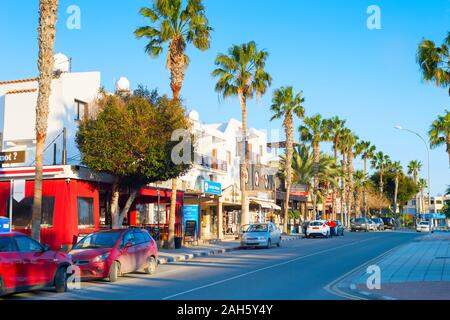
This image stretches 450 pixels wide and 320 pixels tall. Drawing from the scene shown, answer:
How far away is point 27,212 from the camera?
90.7 ft

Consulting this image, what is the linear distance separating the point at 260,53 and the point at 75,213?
20.8 meters

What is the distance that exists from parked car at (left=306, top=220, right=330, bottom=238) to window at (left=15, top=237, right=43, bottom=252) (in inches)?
1466

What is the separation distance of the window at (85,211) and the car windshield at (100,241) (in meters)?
9.27

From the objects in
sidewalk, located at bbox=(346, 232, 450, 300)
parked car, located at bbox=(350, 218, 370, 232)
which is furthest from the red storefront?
parked car, located at bbox=(350, 218, 370, 232)

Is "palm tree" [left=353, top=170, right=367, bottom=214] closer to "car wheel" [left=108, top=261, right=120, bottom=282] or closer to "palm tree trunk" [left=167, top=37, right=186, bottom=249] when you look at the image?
"palm tree trunk" [left=167, top=37, right=186, bottom=249]

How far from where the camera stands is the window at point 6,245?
13245 mm

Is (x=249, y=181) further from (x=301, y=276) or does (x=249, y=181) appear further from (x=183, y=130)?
(x=301, y=276)

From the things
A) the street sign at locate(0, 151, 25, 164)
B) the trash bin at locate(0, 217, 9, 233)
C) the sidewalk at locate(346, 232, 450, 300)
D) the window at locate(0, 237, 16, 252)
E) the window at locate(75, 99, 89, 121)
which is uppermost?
the window at locate(75, 99, 89, 121)

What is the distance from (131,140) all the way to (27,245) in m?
13.1

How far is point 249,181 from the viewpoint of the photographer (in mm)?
56719

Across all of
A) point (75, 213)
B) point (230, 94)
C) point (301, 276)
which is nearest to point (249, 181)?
point (230, 94)

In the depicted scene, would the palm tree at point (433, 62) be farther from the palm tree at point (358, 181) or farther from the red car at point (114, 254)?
the palm tree at point (358, 181)

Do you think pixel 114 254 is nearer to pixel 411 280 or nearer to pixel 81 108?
pixel 411 280

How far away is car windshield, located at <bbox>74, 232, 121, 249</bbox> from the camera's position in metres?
17.8
